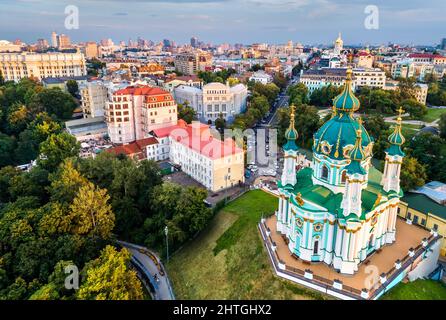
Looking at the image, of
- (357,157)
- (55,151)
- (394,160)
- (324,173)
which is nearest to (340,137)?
(357,157)

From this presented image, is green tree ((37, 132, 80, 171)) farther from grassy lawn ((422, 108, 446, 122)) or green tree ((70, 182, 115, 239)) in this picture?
grassy lawn ((422, 108, 446, 122))

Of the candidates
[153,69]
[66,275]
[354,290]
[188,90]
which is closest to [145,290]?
[66,275]

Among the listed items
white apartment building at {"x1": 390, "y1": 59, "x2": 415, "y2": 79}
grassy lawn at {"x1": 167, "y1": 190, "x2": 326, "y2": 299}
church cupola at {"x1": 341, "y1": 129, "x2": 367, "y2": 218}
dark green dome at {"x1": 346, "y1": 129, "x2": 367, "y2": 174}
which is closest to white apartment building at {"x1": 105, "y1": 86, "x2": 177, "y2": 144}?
grassy lawn at {"x1": 167, "y1": 190, "x2": 326, "y2": 299}

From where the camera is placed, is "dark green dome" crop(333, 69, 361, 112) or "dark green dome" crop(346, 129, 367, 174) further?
"dark green dome" crop(333, 69, 361, 112)

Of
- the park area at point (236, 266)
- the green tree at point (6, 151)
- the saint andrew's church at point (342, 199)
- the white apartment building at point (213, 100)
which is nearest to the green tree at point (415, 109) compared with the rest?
the white apartment building at point (213, 100)

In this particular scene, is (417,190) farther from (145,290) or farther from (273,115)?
(273,115)

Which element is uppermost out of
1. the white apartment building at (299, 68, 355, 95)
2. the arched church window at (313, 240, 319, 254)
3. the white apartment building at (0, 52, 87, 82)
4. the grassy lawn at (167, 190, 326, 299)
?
the white apartment building at (0, 52, 87, 82)
